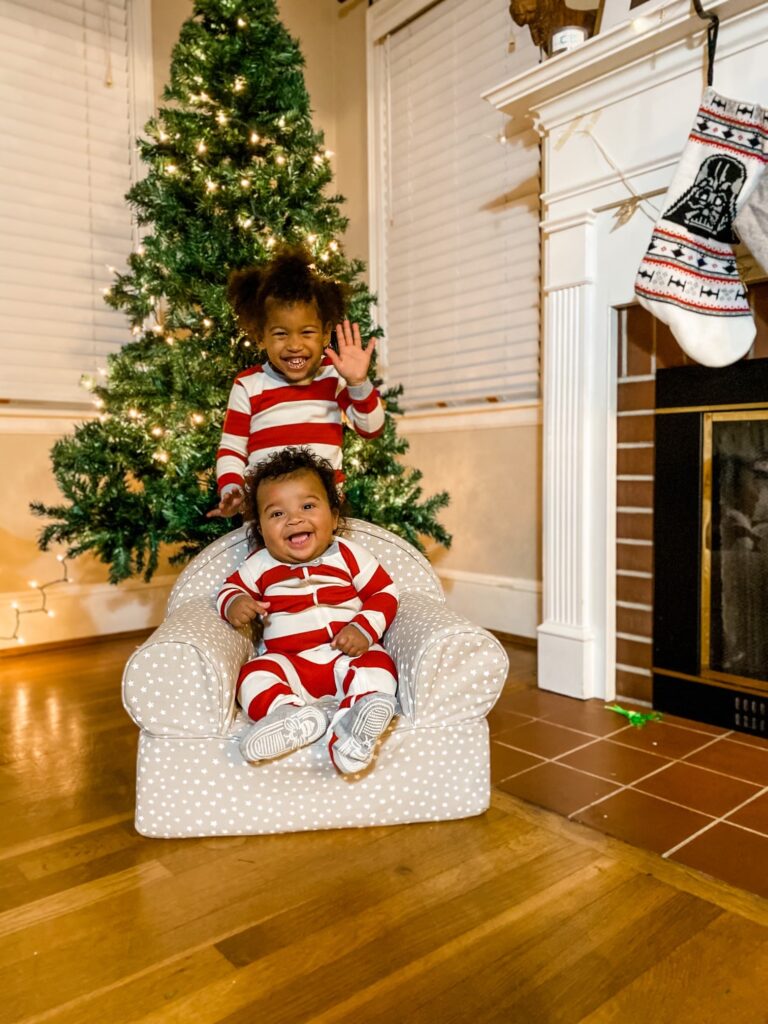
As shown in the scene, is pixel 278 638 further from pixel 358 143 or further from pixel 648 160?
pixel 358 143

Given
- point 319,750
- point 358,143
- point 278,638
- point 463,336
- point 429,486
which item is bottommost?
point 319,750

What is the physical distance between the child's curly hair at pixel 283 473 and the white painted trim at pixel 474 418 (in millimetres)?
1596

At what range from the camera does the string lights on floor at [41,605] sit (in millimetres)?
3221

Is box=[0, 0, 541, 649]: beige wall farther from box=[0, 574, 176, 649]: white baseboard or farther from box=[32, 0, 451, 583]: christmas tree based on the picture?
box=[32, 0, 451, 583]: christmas tree

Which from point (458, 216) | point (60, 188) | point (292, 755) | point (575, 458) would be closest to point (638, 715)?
point (575, 458)

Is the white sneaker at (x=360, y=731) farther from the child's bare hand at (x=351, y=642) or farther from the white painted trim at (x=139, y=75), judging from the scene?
the white painted trim at (x=139, y=75)

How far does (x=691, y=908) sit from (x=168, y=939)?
0.92 metres

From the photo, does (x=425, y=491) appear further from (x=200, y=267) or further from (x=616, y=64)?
(x=616, y=64)

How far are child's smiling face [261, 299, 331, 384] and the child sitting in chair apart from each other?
29 cm

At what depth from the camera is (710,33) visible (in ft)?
6.96

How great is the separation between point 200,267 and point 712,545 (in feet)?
6.27

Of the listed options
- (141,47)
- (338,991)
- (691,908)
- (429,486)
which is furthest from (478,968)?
(141,47)

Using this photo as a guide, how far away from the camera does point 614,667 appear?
259cm

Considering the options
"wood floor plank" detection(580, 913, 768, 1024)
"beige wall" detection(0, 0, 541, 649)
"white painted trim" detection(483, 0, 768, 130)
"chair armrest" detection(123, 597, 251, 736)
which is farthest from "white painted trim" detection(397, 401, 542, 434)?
"wood floor plank" detection(580, 913, 768, 1024)
